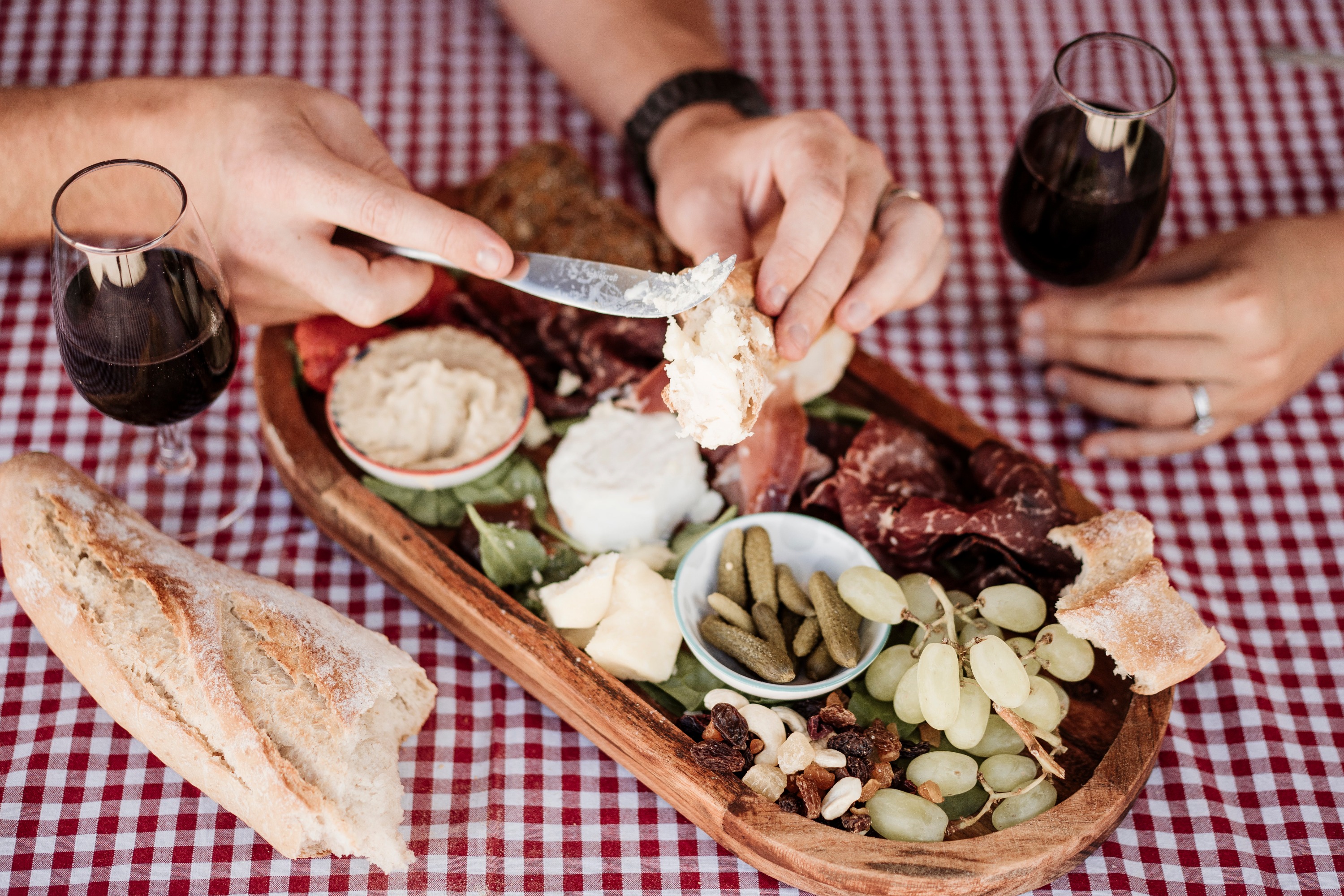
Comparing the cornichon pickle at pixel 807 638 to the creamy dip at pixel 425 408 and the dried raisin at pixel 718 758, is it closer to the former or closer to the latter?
the dried raisin at pixel 718 758

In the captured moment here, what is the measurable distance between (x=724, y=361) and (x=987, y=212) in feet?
3.61

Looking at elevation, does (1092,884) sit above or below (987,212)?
below

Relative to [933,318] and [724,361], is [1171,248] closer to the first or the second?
[933,318]

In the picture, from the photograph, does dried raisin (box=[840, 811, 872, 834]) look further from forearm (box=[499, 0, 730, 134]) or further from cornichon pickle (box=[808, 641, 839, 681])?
forearm (box=[499, 0, 730, 134])

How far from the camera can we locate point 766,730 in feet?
4.15

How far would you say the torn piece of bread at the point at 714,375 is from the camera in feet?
4.22

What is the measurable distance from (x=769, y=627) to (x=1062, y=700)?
38cm

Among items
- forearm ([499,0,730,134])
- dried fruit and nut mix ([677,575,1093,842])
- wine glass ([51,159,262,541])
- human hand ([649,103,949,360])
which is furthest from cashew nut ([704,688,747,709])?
forearm ([499,0,730,134])

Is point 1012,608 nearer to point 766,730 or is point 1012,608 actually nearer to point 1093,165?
point 766,730

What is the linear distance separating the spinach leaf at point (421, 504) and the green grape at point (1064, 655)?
2.70 ft

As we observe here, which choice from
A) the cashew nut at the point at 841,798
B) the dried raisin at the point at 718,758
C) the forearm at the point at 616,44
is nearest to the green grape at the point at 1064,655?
the cashew nut at the point at 841,798

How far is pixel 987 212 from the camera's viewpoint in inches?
85.1

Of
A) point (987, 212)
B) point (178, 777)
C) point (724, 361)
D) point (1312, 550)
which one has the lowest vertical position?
point (178, 777)

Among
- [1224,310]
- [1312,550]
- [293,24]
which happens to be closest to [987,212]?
[1224,310]
